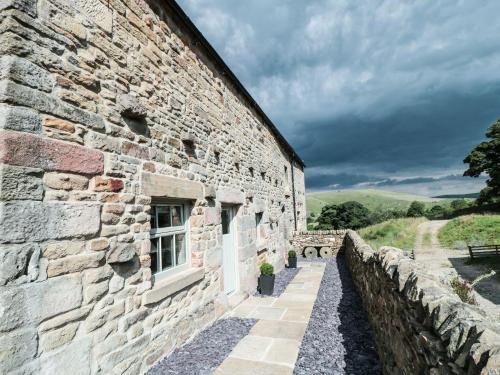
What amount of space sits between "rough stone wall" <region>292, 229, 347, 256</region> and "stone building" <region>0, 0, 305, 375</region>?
8.55 m

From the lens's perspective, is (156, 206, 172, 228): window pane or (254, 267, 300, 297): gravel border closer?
(156, 206, 172, 228): window pane

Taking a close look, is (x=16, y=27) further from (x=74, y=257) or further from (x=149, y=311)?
(x=149, y=311)

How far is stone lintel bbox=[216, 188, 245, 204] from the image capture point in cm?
579

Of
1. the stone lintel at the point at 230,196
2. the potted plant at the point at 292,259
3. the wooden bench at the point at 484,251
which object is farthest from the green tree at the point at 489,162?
the stone lintel at the point at 230,196

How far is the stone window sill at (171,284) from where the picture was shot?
350 centimetres

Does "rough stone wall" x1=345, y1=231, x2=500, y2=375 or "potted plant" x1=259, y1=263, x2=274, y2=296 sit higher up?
"rough stone wall" x1=345, y1=231, x2=500, y2=375

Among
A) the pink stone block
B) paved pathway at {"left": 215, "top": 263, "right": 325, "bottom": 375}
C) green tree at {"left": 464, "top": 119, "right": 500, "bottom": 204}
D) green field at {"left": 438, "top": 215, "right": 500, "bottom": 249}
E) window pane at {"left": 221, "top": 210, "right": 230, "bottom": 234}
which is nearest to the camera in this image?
the pink stone block

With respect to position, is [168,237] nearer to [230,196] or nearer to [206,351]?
[206,351]

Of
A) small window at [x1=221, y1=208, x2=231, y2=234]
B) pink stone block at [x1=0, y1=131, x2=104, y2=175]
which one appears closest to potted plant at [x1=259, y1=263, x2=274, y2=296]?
small window at [x1=221, y1=208, x2=231, y2=234]

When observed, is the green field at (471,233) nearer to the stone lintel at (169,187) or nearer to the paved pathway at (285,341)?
the paved pathway at (285,341)

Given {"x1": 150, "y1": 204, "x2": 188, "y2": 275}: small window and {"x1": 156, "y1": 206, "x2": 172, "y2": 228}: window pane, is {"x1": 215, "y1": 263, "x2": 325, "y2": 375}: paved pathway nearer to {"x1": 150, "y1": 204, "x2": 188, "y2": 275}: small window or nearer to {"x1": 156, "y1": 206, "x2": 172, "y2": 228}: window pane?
{"x1": 150, "y1": 204, "x2": 188, "y2": 275}: small window

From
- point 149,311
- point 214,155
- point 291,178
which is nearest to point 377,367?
point 149,311

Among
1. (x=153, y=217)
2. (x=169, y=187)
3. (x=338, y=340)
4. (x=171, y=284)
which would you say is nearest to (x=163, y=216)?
(x=153, y=217)

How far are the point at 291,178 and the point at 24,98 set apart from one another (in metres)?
13.0
